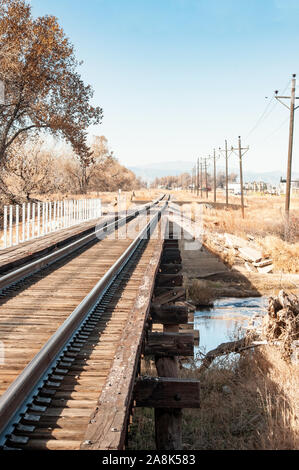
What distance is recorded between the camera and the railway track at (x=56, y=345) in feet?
10.8

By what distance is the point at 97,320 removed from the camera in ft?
19.7

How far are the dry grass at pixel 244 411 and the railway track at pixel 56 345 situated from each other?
201 centimetres

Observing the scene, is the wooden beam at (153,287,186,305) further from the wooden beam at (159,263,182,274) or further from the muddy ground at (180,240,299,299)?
the muddy ground at (180,240,299,299)

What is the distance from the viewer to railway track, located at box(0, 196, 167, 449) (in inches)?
129

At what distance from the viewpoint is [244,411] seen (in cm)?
659

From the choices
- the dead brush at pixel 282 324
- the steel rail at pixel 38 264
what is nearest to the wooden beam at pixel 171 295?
the dead brush at pixel 282 324

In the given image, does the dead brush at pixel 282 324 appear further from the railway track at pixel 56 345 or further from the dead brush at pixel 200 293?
the dead brush at pixel 200 293

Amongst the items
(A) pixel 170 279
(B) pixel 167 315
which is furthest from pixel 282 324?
(A) pixel 170 279

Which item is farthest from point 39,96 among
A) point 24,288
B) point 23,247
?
point 24,288

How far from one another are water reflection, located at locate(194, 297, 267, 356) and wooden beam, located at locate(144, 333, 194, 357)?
396 cm

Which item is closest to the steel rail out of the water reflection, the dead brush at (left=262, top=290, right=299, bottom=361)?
the water reflection

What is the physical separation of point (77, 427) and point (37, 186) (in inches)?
1116
